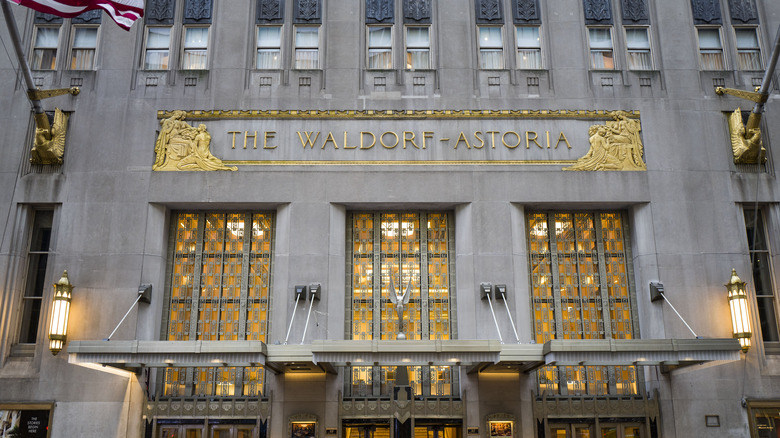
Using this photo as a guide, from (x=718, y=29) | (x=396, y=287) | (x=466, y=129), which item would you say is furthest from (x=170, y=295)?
(x=718, y=29)

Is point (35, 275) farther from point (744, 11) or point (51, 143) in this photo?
point (744, 11)

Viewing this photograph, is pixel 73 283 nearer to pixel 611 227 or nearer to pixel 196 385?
pixel 196 385

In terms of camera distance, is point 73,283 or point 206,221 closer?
point 73,283

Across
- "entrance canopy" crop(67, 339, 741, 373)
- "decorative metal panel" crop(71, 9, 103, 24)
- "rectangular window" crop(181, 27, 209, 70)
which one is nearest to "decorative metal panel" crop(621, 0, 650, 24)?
"entrance canopy" crop(67, 339, 741, 373)

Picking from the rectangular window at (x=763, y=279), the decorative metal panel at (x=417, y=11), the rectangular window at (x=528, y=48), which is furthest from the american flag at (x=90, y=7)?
the rectangular window at (x=763, y=279)

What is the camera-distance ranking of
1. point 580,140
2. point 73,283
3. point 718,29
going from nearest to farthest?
point 73,283, point 580,140, point 718,29

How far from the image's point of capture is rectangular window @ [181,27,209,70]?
22953mm

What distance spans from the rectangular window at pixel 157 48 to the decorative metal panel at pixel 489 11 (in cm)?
1096

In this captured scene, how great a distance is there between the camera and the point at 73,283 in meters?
20.2

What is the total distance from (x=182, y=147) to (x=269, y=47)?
15.6 feet

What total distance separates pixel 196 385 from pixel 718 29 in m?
21.5

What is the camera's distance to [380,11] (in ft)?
76.9

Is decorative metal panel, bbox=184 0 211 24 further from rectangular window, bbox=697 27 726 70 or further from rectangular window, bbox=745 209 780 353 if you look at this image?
rectangular window, bbox=745 209 780 353

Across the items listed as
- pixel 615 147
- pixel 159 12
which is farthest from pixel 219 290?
pixel 615 147
